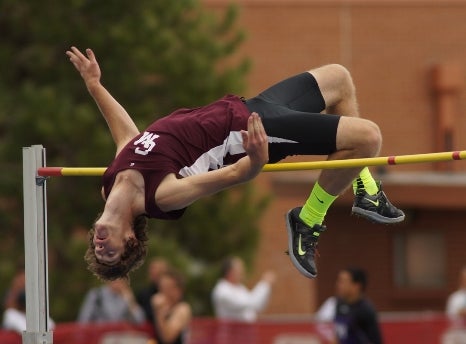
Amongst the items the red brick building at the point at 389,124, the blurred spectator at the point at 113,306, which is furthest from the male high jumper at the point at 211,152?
the red brick building at the point at 389,124

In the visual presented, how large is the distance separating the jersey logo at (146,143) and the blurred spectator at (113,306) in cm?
542

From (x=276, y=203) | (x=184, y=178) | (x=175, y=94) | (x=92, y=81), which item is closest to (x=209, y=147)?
(x=184, y=178)

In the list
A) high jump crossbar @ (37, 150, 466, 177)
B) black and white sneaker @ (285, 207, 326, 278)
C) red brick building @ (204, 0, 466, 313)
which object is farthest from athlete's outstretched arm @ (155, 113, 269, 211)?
red brick building @ (204, 0, 466, 313)

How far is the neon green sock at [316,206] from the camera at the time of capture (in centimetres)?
931

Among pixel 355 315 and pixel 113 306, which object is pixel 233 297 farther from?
pixel 355 315

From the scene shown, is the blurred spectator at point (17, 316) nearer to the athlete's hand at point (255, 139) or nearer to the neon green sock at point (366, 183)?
the neon green sock at point (366, 183)

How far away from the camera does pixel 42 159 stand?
9.31 m

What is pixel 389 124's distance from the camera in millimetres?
24594

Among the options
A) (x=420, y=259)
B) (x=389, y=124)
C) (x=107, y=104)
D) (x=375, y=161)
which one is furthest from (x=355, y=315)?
(x=420, y=259)

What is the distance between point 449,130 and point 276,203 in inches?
133

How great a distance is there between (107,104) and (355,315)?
4506 millimetres

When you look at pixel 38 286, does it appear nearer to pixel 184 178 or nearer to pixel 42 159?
pixel 42 159

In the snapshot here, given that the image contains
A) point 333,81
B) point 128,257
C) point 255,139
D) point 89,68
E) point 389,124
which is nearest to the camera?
point 255,139

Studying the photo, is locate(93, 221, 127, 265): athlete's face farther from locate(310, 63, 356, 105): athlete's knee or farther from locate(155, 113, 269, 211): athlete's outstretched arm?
A: locate(310, 63, 356, 105): athlete's knee
